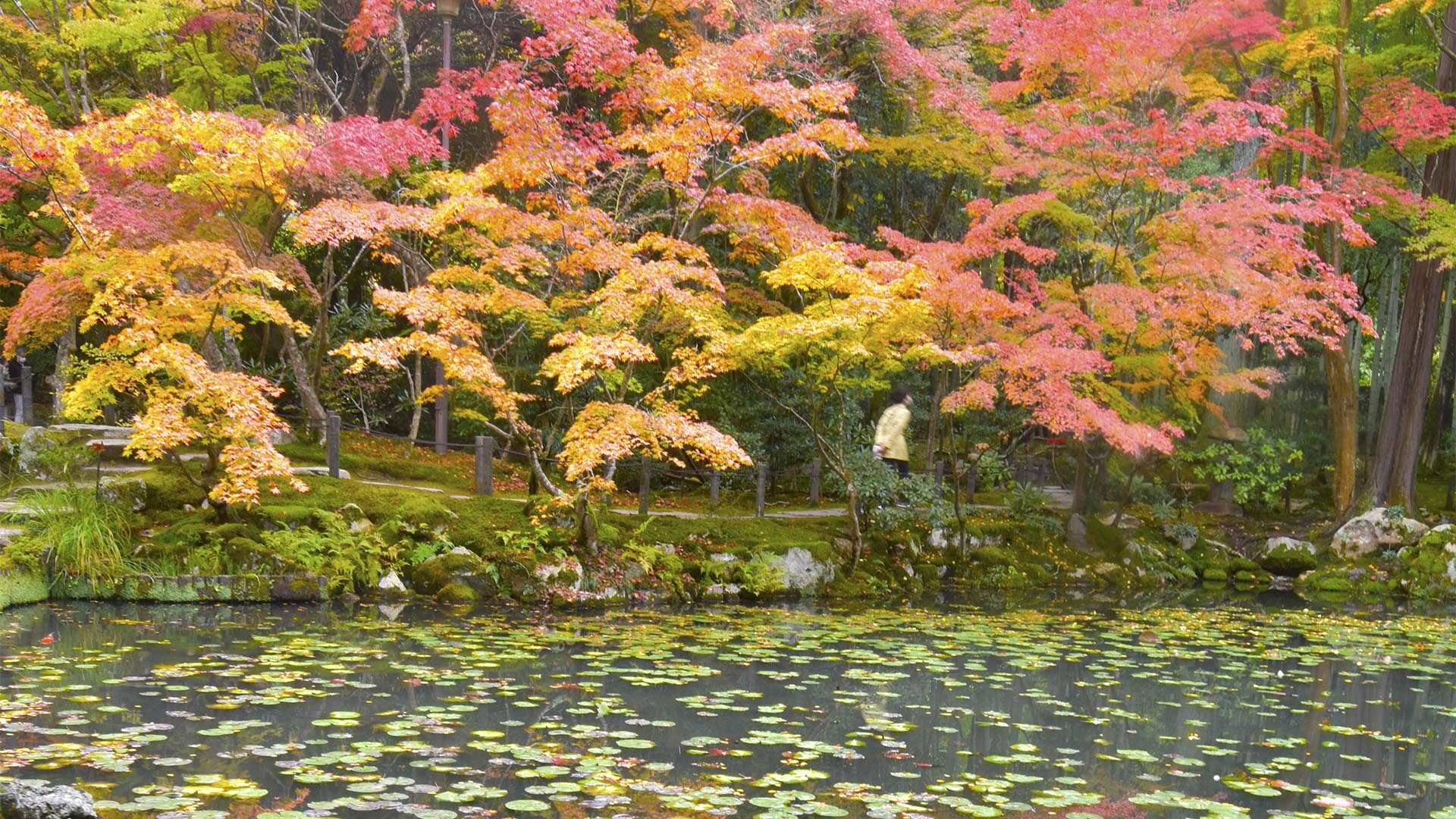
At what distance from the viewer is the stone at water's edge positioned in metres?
4.09

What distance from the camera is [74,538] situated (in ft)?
33.3

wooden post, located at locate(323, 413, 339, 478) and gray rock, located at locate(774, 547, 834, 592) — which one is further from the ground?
wooden post, located at locate(323, 413, 339, 478)

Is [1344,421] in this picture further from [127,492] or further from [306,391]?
[127,492]

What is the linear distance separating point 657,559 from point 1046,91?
9564 millimetres

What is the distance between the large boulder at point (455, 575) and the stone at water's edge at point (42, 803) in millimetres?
7075

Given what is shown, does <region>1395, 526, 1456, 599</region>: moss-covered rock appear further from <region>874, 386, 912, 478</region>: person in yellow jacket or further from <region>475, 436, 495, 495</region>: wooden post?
<region>475, 436, 495, 495</region>: wooden post

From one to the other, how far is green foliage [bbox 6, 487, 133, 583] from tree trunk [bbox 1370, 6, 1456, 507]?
17.5m

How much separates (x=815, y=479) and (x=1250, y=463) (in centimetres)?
870

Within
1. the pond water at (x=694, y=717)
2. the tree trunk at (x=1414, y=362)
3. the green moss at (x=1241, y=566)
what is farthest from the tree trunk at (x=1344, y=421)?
the pond water at (x=694, y=717)

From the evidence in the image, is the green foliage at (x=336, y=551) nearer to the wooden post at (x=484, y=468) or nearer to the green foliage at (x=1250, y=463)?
the wooden post at (x=484, y=468)

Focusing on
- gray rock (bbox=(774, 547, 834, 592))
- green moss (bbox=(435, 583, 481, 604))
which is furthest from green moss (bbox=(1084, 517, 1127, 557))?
green moss (bbox=(435, 583, 481, 604))

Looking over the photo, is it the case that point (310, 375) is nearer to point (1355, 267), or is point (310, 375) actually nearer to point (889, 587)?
point (889, 587)

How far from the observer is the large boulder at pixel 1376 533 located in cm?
1644

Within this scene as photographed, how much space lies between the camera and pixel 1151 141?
44.5 ft
